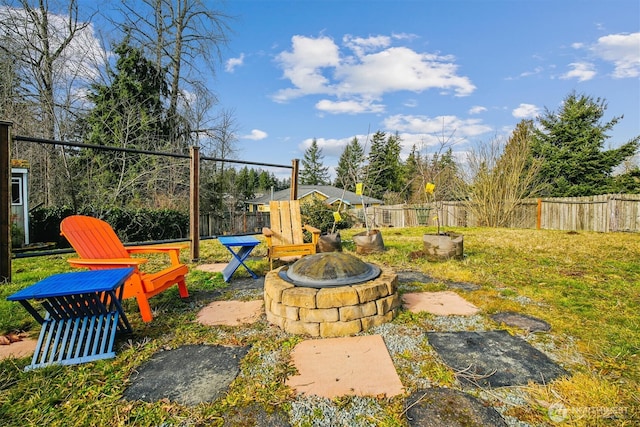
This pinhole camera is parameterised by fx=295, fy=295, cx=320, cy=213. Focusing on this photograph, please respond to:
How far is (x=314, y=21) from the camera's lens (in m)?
8.67

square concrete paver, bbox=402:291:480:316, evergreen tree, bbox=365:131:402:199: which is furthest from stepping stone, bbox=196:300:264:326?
evergreen tree, bbox=365:131:402:199

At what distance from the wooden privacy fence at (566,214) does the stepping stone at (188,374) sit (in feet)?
22.7

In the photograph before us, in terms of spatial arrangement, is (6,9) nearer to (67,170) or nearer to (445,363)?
(67,170)

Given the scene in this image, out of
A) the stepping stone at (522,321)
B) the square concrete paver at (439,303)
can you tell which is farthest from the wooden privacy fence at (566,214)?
the stepping stone at (522,321)

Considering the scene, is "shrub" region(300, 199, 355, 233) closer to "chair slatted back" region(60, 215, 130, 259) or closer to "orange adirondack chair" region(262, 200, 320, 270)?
"orange adirondack chair" region(262, 200, 320, 270)

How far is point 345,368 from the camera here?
5.34ft

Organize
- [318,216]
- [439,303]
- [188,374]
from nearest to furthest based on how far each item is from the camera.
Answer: [188,374], [439,303], [318,216]

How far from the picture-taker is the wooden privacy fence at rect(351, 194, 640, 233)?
8477 millimetres

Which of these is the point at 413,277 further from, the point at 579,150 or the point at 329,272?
the point at 579,150

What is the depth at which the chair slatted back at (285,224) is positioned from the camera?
3998mm

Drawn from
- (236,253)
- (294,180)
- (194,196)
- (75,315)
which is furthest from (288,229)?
(75,315)

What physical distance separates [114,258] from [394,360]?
7.88ft

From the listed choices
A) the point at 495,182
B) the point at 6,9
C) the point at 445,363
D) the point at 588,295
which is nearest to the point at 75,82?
the point at 6,9

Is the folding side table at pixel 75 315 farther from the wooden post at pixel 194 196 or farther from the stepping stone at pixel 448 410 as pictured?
the wooden post at pixel 194 196
